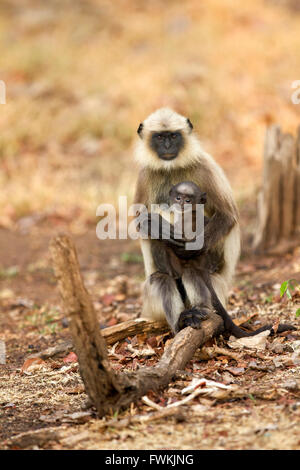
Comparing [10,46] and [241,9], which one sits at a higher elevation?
[241,9]

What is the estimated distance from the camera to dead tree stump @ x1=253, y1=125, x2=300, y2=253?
Answer: 23.1ft

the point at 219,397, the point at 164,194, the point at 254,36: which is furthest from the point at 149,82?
the point at 219,397

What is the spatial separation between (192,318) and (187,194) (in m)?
0.82

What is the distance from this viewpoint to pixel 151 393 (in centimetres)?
328

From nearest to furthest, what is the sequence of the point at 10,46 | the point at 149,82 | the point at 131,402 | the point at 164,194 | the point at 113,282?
the point at 131,402, the point at 164,194, the point at 113,282, the point at 149,82, the point at 10,46

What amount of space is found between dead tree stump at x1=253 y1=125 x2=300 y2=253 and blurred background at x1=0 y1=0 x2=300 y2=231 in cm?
179

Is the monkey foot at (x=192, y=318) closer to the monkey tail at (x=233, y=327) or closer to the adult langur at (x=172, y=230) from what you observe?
the adult langur at (x=172, y=230)

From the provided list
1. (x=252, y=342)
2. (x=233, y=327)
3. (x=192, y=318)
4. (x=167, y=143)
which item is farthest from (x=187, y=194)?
(x=252, y=342)

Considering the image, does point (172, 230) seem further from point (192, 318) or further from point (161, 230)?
point (192, 318)

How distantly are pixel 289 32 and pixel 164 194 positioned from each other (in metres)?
12.8

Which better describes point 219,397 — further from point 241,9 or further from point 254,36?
point 241,9

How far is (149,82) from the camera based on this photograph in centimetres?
1318

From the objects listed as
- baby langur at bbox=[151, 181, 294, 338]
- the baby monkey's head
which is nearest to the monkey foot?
baby langur at bbox=[151, 181, 294, 338]

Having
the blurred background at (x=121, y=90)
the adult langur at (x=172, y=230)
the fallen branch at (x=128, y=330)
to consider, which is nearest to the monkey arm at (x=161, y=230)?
the adult langur at (x=172, y=230)
